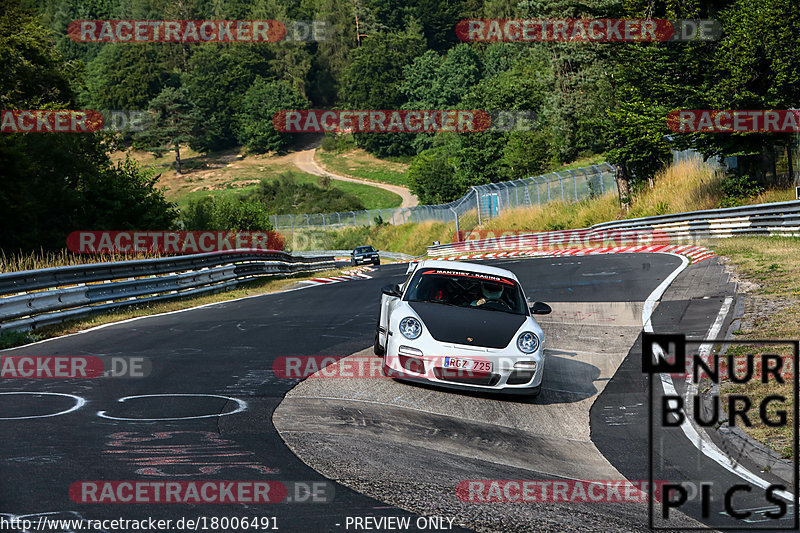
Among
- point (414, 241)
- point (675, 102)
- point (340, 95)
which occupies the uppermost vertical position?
point (340, 95)

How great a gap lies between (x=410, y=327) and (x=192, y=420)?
2.95 m

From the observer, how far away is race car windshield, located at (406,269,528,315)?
34.2ft

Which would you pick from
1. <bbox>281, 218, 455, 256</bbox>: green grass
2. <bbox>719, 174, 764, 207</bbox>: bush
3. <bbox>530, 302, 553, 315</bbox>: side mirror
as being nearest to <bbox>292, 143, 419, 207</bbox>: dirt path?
<bbox>281, 218, 455, 256</bbox>: green grass

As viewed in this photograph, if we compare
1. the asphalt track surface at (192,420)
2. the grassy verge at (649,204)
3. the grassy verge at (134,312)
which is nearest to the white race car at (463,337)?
the asphalt track surface at (192,420)

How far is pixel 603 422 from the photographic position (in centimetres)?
877

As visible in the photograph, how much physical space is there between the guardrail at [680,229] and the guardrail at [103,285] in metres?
16.4

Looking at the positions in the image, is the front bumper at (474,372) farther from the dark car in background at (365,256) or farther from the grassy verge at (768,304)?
the dark car in background at (365,256)

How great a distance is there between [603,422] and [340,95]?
150 m

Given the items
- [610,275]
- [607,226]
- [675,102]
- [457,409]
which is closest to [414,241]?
[607,226]

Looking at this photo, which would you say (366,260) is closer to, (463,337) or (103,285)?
(103,285)

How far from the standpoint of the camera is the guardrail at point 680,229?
2500 centimetres

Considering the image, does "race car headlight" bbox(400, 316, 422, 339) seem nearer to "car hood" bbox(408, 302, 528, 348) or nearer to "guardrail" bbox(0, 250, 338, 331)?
"car hood" bbox(408, 302, 528, 348)

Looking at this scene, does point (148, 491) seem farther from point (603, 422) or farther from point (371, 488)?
point (603, 422)

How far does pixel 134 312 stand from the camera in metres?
17.5
